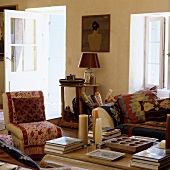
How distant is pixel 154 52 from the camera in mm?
6285

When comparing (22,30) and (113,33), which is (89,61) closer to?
(113,33)

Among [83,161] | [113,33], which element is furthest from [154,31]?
[83,161]

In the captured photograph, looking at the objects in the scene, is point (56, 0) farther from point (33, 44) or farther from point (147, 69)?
point (147, 69)

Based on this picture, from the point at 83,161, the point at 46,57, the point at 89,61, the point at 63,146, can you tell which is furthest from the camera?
the point at 46,57

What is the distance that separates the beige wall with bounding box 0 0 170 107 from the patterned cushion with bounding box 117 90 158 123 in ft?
4.84

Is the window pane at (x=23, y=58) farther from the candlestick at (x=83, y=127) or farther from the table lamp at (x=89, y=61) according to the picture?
the candlestick at (x=83, y=127)

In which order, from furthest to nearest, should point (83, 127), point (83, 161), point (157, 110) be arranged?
point (157, 110) < point (83, 127) < point (83, 161)

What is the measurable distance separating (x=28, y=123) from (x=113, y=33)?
244 cm

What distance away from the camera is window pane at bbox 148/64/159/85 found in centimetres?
625

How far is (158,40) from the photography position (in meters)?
6.18

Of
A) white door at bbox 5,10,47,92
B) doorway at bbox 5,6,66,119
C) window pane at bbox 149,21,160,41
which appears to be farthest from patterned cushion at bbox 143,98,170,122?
white door at bbox 5,10,47,92

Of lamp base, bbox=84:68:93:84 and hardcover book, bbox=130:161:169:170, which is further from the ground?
lamp base, bbox=84:68:93:84

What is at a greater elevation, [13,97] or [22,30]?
[22,30]

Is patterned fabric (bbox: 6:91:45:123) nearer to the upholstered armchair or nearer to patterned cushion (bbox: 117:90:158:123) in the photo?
the upholstered armchair
